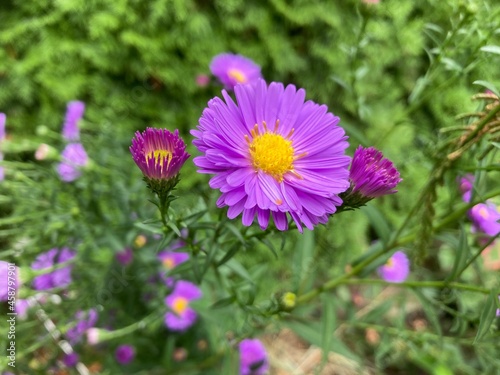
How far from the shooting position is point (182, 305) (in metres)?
0.98

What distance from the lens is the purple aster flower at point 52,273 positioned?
3.22 feet

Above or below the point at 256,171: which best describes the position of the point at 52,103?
above

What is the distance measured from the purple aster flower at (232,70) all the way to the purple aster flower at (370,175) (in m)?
0.41

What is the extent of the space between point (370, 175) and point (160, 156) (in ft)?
0.78

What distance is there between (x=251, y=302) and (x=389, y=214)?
3.27ft

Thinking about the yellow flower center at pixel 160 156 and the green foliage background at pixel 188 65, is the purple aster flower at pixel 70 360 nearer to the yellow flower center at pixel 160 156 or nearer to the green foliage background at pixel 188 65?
the green foliage background at pixel 188 65

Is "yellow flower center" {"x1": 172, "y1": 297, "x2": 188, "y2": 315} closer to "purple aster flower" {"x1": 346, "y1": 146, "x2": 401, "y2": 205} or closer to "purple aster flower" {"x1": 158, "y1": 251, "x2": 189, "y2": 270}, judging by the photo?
"purple aster flower" {"x1": 158, "y1": 251, "x2": 189, "y2": 270}

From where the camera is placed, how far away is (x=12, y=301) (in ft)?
2.75

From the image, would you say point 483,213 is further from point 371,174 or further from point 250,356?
point 250,356

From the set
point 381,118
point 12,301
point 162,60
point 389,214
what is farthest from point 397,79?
point 12,301

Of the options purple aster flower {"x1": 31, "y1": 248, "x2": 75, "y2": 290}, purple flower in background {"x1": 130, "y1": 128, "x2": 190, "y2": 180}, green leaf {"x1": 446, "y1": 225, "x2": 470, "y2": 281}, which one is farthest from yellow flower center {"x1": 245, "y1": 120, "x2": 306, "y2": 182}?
purple aster flower {"x1": 31, "y1": 248, "x2": 75, "y2": 290}

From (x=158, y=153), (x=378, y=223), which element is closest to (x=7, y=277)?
(x=158, y=153)

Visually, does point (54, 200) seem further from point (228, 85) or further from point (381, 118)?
point (381, 118)

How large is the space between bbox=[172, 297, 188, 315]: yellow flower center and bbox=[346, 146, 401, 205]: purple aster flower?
58cm
